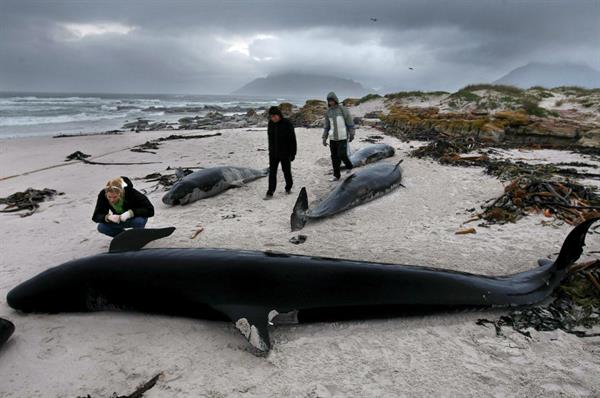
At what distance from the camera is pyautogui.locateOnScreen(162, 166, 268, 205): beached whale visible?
7.95 m

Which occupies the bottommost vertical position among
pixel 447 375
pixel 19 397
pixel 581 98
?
pixel 19 397

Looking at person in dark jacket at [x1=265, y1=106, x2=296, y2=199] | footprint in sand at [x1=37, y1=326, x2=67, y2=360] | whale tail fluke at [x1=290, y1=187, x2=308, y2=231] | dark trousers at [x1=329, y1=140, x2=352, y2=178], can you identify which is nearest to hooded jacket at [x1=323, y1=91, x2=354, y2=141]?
dark trousers at [x1=329, y1=140, x2=352, y2=178]

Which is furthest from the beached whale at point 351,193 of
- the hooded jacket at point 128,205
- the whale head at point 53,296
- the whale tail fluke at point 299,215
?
the whale head at point 53,296

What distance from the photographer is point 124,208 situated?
5.25 metres

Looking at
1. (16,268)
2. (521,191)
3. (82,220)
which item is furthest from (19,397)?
(521,191)

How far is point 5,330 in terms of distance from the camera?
3461mm

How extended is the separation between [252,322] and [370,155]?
29.0ft

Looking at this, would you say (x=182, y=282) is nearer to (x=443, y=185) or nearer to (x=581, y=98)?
(x=443, y=185)

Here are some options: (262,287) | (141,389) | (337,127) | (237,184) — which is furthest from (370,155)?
(141,389)

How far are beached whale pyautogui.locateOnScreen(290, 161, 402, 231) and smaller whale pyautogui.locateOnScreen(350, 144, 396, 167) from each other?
2.49m

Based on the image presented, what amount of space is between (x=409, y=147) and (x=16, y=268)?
39.0ft

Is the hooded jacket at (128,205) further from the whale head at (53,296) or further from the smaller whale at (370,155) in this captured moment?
the smaller whale at (370,155)

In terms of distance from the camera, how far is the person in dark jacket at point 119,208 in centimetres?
504

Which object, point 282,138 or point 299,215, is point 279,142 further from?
point 299,215
